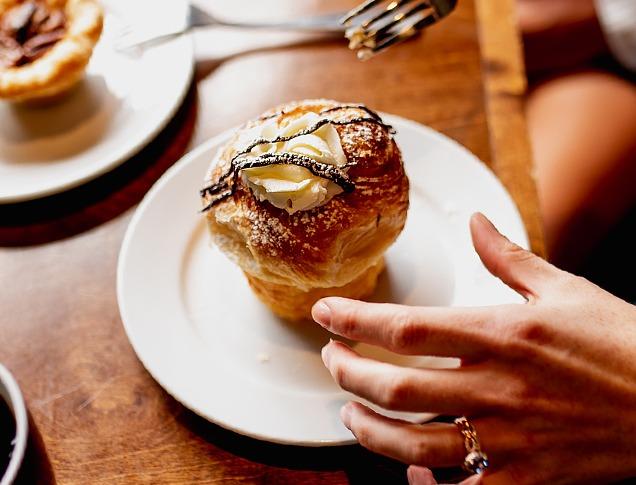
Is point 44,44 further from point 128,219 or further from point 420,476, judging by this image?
point 420,476

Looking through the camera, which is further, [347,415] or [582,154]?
[582,154]

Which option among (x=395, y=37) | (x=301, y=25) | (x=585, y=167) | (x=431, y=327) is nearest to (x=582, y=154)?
(x=585, y=167)

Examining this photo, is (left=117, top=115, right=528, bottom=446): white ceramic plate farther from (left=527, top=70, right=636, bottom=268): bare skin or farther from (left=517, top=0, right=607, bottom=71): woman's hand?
(left=517, top=0, right=607, bottom=71): woman's hand

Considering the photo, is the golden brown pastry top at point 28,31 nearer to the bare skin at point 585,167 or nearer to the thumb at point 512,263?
the thumb at point 512,263

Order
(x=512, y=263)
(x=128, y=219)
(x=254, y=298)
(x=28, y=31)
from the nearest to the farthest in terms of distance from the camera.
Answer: (x=512, y=263) → (x=254, y=298) → (x=128, y=219) → (x=28, y=31)

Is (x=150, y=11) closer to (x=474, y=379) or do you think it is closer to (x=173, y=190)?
(x=173, y=190)

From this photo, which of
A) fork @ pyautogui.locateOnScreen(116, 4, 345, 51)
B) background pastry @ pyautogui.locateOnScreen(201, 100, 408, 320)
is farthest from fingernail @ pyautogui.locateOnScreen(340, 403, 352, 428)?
fork @ pyautogui.locateOnScreen(116, 4, 345, 51)

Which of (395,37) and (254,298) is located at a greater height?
(395,37)
